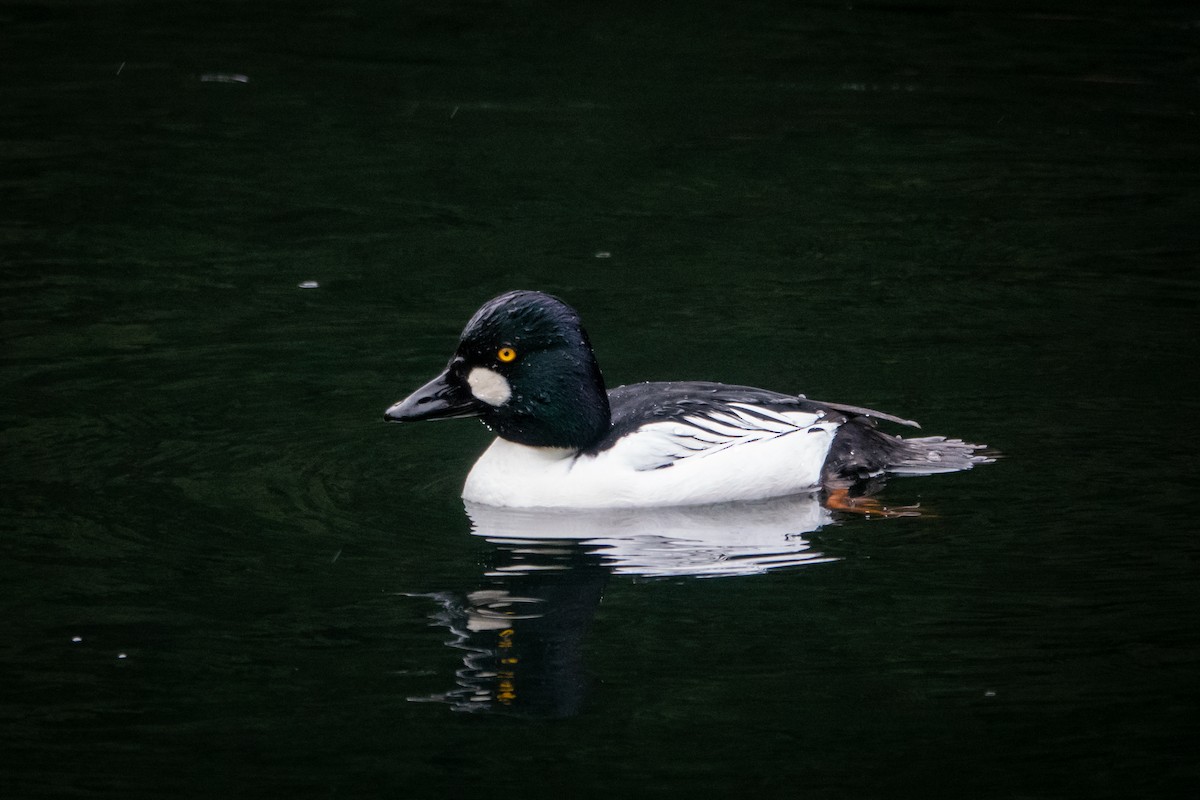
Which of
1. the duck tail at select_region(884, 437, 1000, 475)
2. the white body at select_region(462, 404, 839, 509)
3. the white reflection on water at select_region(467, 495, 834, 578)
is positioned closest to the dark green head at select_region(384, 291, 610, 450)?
the white body at select_region(462, 404, 839, 509)

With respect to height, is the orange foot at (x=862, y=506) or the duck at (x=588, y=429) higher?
the duck at (x=588, y=429)

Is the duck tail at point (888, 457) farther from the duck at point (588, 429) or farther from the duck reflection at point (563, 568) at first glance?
the duck reflection at point (563, 568)

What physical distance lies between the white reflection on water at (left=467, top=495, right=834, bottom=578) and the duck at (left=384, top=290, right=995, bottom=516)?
8cm

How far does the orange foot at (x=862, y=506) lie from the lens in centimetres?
752

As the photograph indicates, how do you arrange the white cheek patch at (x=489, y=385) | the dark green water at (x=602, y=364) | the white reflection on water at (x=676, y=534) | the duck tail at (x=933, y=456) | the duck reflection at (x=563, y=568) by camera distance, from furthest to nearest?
the duck tail at (x=933, y=456) < the white cheek patch at (x=489, y=385) < the white reflection on water at (x=676, y=534) < the duck reflection at (x=563, y=568) < the dark green water at (x=602, y=364)

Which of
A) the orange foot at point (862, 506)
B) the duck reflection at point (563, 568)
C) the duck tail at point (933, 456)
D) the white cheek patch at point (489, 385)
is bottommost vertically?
the duck reflection at point (563, 568)

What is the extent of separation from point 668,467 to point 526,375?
741 mm

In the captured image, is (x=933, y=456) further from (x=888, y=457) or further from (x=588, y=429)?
(x=588, y=429)

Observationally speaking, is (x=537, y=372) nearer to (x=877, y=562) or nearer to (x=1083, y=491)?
(x=877, y=562)

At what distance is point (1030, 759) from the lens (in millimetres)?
5332

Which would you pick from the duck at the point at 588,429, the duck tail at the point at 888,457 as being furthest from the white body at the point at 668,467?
the duck tail at the point at 888,457

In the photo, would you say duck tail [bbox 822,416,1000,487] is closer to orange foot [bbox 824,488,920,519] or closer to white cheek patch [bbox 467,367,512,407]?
orange foot [bbox 824,488,920,519]

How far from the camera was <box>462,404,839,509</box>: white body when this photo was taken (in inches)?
300

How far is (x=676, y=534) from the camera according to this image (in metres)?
7.37
